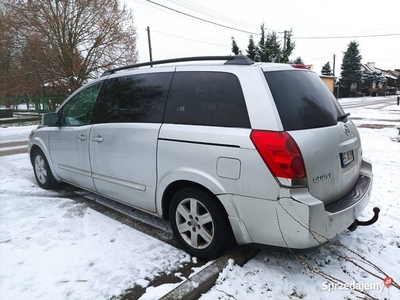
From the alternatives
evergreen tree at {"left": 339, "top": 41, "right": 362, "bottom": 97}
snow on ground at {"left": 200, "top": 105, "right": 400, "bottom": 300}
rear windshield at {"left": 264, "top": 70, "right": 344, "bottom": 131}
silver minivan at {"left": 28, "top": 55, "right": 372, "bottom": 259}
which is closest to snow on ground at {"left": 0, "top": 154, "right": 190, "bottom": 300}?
silver minivan at {"left": 28, "top": 55, "right": 372, "bottom": 259}

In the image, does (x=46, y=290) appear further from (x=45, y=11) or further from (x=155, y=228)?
(x=45, y=11)

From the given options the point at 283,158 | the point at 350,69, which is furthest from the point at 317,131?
the point at 350,69

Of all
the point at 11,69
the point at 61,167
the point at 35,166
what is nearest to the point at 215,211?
the point at 61,167

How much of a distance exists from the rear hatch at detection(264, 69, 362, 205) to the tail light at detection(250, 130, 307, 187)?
0.06 metres

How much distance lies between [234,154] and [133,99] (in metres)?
1.53

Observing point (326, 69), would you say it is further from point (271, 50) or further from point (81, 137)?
point (81, 137)

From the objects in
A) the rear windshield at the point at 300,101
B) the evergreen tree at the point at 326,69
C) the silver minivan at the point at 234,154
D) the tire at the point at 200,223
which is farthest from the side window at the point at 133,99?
the evergreen tree at the point at 326,69

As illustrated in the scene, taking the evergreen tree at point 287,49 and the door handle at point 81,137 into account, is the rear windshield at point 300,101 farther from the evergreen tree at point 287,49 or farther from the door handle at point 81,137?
the evergreen tree at point 287,49

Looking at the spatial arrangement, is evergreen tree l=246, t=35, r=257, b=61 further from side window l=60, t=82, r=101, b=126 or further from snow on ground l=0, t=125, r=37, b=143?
side window l=60, t=82, r=101, b=126

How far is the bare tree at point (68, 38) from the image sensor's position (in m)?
18.1

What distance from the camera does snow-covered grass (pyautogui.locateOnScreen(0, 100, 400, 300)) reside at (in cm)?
233

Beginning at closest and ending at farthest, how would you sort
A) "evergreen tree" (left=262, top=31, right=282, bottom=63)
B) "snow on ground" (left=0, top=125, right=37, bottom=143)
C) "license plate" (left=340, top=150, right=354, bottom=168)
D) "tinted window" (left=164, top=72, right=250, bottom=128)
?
1. "tinted window" (left=164, top=72, right=250, bottom=128)
2. "license plate" (left=340, top=150, right=354, bottom=168)
3. "snow on ground" (left=0, top=125, right=37, bottom=143)
4. "evergreen tree" (left=262, top=31, right=282, bottom=63)

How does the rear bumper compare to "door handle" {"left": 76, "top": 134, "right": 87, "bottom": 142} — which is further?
"door handle" {"left": 76, "top": 134, "right": 87, "bottom": 142}

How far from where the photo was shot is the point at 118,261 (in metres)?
2.74
